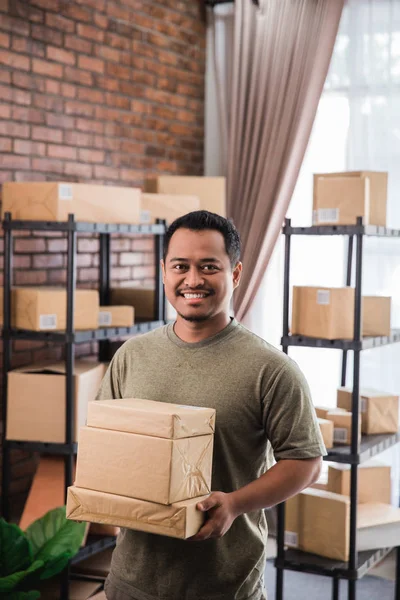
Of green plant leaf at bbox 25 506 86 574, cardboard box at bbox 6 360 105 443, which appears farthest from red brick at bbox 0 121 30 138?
green plant leaf at bbox 25 506 86 574

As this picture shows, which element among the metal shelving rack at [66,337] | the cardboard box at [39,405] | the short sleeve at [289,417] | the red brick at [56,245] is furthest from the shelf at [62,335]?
the short sleeve at [289,417]

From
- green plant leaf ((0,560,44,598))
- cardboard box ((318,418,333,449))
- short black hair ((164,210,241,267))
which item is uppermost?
short black hair ((164,210,241,267))

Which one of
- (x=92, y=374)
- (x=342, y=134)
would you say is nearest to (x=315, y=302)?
(x=92, y=374)

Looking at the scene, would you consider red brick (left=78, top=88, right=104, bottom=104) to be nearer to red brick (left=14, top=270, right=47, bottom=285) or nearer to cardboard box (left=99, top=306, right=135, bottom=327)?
red brick (left=14, top=270, right=47, bottom=285)

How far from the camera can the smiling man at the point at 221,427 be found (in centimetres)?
162

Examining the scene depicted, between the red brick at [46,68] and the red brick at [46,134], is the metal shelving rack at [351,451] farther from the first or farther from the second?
the red brick at [46,68]

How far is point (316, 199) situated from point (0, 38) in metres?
1.51

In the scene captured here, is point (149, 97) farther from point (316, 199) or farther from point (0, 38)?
point (316, 199)

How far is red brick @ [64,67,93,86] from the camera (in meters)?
3.93

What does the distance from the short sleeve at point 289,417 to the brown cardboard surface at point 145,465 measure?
13cm

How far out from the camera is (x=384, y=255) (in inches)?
172

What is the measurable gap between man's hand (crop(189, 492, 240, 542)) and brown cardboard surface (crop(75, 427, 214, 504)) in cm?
3

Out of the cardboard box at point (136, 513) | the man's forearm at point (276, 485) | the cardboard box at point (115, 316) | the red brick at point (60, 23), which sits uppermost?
the red brick at point (60, 23)

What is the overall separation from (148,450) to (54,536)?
64.8 inches
